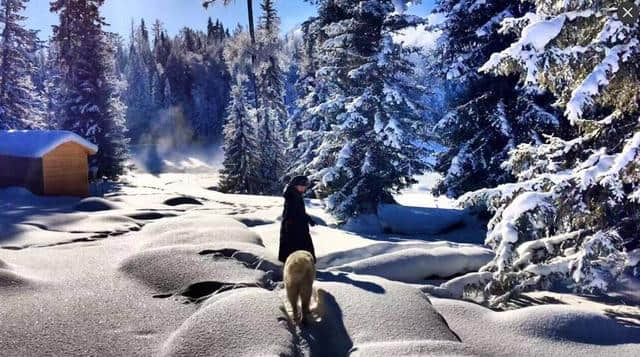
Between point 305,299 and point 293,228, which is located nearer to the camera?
point 305,299

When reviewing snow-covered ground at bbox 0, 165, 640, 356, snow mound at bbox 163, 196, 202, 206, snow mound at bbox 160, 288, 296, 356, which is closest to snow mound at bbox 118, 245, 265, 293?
snow-covered ground at bbox 0, 165, 640, 356

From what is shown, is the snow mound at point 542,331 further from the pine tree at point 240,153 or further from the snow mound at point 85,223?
the pine tree at point 240,153

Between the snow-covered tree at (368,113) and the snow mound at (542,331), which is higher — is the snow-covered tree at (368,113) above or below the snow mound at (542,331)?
above

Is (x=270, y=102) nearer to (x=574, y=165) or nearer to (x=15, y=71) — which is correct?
(x=15, y=71)

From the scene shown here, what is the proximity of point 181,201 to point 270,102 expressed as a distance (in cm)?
1499

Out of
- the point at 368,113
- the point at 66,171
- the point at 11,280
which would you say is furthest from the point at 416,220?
the point at 66,171

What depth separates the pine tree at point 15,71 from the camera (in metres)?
29.6

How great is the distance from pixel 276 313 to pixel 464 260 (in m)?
4.68

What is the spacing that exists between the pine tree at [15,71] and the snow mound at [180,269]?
2721 centimetres

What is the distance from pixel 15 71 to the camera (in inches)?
1185

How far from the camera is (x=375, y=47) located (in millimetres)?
15766

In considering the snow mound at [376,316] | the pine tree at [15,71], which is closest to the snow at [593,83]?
the snow mound at [376,316]

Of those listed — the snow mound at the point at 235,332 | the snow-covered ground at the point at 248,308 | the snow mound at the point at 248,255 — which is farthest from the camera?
the snow mound at the point at 248,255

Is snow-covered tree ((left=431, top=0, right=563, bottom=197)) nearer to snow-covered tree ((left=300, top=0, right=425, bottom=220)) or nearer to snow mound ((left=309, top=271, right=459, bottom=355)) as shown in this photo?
snow-covered tree ((left=300, top=0, right=425, bottom=220))
